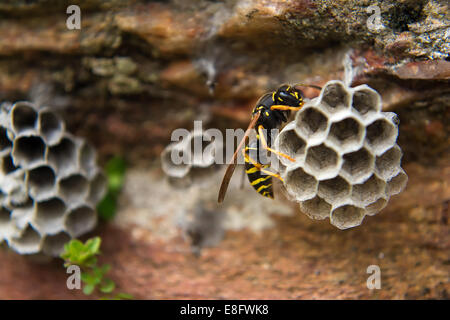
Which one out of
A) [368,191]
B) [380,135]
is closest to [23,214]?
[368,191]

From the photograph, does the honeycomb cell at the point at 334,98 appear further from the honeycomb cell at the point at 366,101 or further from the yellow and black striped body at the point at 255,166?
the yellow and black striped body at the point at 255,166

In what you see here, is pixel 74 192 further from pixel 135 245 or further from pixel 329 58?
pixel 329 58

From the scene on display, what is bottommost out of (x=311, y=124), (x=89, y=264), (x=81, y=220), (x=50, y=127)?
(x=89, y=264)

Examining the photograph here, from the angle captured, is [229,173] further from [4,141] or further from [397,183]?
[4,141]

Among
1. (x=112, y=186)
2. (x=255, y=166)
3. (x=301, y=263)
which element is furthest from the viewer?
(x=112, y=186)

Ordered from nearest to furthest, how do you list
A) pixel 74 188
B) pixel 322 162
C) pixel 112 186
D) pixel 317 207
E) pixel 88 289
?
pixel 322 162 < pixel 317 207 < pixel 88 289 < pixel 74 188 < pixel 112 186

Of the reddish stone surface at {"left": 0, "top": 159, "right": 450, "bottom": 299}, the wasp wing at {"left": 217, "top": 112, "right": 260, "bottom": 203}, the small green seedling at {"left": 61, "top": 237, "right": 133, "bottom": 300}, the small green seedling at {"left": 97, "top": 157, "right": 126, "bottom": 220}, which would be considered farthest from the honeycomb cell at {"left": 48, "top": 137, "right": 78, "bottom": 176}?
the wasp wing at {"left": 217, "top": 112, "right": 260, "bottom": 203}

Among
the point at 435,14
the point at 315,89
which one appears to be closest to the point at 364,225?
the point at 315,89
